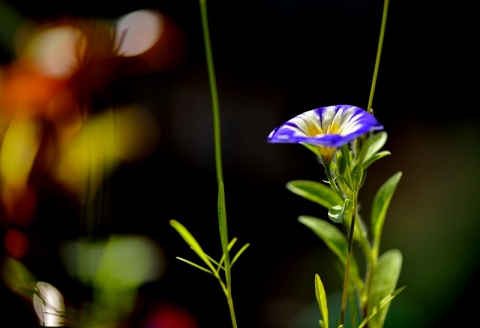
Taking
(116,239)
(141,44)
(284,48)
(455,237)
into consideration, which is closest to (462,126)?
(455,237)

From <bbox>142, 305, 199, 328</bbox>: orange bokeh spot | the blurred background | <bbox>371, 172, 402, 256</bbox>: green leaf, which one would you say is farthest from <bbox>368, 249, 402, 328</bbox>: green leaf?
the blurred background

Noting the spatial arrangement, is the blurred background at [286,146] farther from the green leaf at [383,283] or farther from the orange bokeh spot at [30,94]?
the green leaf at [383,283]

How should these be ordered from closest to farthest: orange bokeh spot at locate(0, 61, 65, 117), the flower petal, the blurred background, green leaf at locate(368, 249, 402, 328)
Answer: the flower petal, green leaf at locate(368, 249, 402, 328), orange bokeh spot at locate(0, 61, 65, 117), the blurred background

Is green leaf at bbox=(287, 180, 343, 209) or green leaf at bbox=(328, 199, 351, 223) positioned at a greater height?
green leaf at bbox=(328, 199, 351, 223)

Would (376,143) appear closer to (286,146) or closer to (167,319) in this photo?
(167,319)

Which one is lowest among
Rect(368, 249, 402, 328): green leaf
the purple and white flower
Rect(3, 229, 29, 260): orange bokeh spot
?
Rect(368, 249, 402, 328): green leaf

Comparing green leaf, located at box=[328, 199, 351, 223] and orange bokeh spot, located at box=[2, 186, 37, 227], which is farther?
orange bokeh spot, located at box=[2, 186, 37, 227]

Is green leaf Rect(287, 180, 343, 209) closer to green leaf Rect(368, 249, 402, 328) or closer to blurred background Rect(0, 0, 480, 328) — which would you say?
green leaf Rect(368, 249, 402, 328)

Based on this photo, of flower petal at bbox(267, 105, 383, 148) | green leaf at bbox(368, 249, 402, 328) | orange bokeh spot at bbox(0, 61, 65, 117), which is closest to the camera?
flower petal at bbox(267, 105, 383, 148)

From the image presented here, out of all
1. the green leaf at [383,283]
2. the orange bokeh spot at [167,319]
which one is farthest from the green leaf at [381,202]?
the orange bokeh spot at [167,319]
